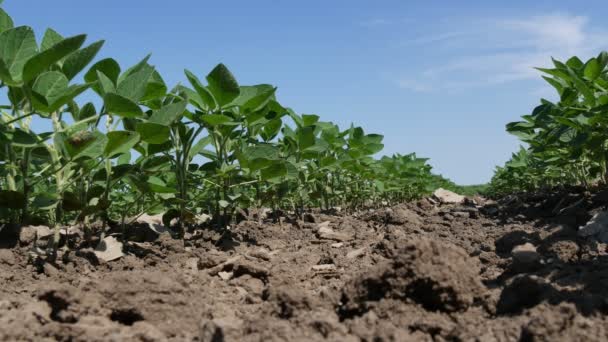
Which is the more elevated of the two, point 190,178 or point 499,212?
point 499,212

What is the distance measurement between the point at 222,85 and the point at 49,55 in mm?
796

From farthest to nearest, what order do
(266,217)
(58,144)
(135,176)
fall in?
(266,217), (135,176), (58,144)

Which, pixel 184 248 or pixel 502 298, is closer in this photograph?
pixel 502 298

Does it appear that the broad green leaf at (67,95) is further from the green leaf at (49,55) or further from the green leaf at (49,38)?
the green leaf at (49,38)

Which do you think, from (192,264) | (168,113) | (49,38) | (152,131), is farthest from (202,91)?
(192,264)

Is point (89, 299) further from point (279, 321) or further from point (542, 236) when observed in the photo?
point (542, 236)

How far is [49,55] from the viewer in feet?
6.73

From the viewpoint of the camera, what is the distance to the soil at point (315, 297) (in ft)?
4.83

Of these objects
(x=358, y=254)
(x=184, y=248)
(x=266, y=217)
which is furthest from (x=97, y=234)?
(x=266, y=217)

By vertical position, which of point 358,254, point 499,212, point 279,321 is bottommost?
point 279,321

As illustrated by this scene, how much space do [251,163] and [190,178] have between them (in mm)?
410

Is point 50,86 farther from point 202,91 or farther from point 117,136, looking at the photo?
point 202,91

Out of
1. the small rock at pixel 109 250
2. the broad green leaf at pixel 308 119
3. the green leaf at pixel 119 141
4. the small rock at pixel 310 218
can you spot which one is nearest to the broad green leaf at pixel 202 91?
the green leaf at pixel 119 141

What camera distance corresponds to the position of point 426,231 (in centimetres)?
348
